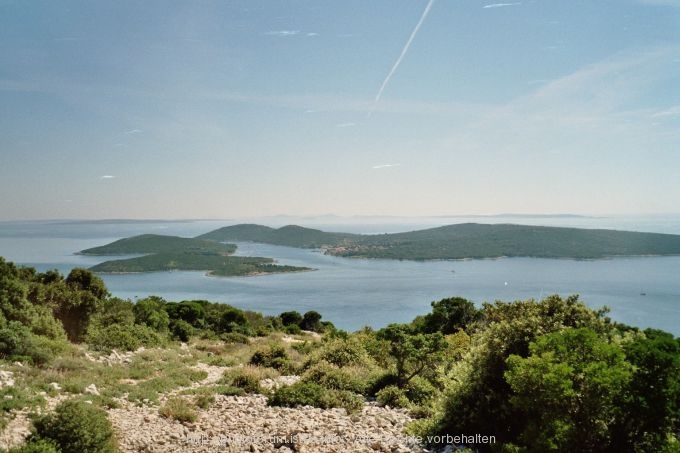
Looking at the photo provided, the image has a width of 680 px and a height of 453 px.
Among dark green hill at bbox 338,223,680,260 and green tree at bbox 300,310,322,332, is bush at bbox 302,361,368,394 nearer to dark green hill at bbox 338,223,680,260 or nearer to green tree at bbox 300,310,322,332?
green tree at bbox 300,310,322,332

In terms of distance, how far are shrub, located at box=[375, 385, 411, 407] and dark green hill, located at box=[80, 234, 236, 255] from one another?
436 ft

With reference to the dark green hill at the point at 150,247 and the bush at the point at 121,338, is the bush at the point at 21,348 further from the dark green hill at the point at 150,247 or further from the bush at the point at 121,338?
the dark green hill at the point at 150,247

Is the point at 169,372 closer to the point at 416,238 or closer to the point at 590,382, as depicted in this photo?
the point at 590,382

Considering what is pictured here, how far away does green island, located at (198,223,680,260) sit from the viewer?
12612 cm

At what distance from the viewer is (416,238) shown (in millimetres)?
172125

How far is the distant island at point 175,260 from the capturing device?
4451 inches

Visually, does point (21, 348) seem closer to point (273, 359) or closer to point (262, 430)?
point (273, 359)

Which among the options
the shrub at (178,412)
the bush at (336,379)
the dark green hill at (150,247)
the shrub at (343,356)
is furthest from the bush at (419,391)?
the dark green hill at (150,247)

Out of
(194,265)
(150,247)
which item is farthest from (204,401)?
(150,247)

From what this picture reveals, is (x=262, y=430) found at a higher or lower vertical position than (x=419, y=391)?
higher

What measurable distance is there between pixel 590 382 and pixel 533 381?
2.32ft

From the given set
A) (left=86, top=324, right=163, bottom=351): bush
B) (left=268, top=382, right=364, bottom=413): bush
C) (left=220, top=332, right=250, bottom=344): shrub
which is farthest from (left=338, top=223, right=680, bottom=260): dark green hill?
(left=268, top=382, right=364, bottom=413): bush

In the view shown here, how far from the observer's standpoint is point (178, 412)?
8227 millimetres

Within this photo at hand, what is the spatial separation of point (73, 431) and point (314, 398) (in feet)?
16.4
